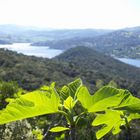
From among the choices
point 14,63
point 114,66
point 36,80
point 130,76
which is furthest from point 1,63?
point 114,66

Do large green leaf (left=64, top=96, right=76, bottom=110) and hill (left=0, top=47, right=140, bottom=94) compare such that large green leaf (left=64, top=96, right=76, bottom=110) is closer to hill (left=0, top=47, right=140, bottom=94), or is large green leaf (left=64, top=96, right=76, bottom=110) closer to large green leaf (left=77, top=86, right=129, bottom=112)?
large green leaf (left=77, top=86, right=129, bottom=112)

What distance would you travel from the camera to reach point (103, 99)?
1.10 m

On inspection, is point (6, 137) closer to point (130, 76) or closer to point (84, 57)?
point (130, 76)

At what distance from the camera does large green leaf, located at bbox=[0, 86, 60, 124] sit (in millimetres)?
1061

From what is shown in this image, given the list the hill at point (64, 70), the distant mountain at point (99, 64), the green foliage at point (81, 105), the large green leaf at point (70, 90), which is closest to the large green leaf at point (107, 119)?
the green foliage at point (81, 105)

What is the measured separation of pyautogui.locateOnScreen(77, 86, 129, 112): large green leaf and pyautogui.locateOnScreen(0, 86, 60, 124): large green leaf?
90mm

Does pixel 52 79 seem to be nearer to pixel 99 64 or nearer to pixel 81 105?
pixel 99 64

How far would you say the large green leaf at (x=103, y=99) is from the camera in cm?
109

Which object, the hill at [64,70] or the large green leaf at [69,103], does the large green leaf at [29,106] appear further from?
the hill at [64,70]

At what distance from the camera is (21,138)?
22.6 feet

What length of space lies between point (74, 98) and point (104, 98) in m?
0.14

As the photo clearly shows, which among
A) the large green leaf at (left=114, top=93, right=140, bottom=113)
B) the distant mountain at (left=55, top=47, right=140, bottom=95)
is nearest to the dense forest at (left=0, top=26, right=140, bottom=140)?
the distant mountain at (left=55, top=47, right=140, bottom=95)

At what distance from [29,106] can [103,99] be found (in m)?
0.22

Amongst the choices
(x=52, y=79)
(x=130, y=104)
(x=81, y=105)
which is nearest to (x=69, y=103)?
(x=81, y=105)
